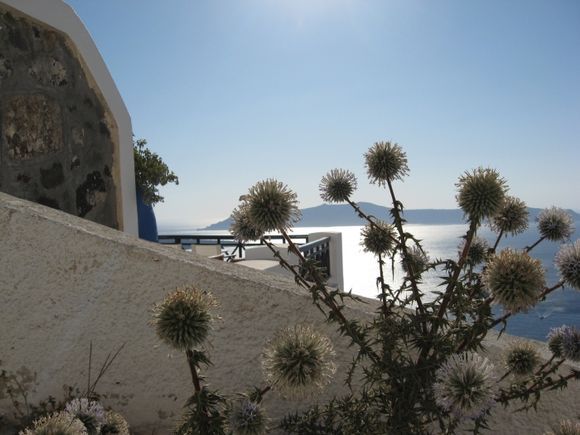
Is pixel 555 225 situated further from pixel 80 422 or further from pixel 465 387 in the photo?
pixel 80 422

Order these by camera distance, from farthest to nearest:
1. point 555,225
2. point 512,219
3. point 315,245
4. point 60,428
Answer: point 315,245 < point 555,225 < point 512,219 < point 60,428

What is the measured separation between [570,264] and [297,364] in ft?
2.95

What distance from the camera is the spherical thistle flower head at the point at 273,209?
1.78 meters

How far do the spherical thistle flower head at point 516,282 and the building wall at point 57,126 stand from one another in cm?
440

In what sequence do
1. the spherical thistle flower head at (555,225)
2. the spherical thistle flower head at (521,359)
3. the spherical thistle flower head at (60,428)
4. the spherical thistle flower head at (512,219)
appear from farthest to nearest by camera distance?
the spherical thistle flower head at (555,225) → the spherical thistle flower head at (512,219) → the spherical thistle flower head at (521,359) → the spherical thistle flower head at (60,428)

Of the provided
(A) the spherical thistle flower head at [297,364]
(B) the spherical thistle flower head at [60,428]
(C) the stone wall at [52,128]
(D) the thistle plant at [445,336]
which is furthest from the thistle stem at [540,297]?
(C) the stone wall at [52,128]

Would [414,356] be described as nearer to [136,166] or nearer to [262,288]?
[262,288]

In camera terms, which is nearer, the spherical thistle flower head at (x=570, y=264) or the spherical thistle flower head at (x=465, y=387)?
the spherical thistle flower head at (x=465, y=387)

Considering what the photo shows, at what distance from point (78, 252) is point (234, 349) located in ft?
2.52

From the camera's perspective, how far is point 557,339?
1.75 metres

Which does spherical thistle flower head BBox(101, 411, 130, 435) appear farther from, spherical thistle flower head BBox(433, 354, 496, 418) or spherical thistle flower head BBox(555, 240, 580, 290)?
spherical thistle flower head BBox(555, 240, 580, 290)

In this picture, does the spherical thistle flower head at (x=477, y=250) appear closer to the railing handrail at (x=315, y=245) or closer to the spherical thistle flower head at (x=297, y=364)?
the spherical thistle flower head at (x=297, y=364)

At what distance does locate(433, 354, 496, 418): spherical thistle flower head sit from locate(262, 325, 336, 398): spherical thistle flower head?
33 cm

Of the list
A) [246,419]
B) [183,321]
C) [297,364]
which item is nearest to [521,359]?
[297,364]
